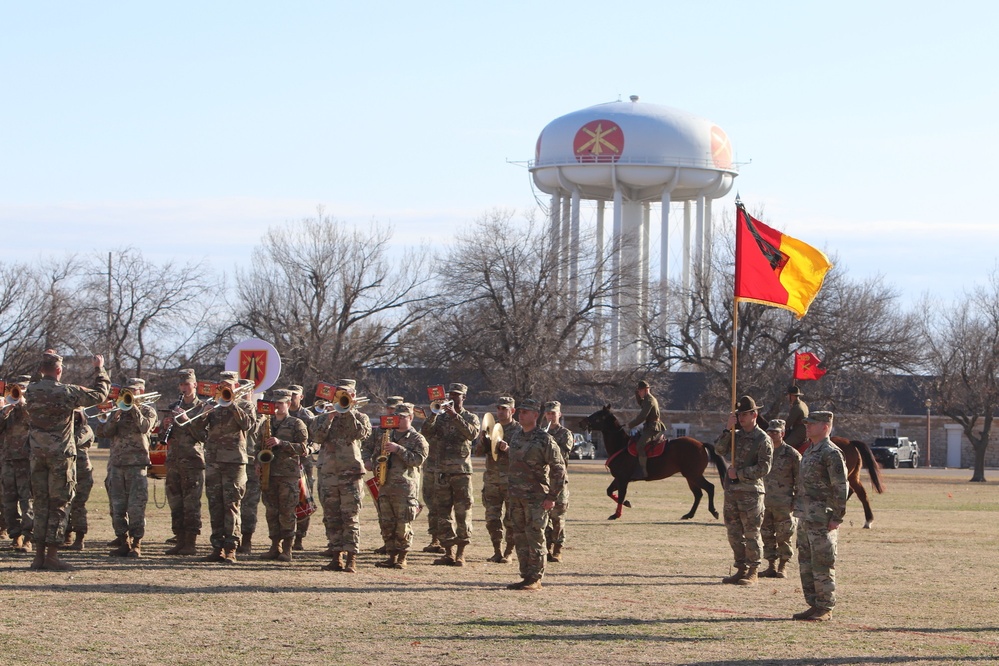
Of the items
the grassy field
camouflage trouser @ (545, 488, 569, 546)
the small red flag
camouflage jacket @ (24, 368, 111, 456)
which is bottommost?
the grassy field

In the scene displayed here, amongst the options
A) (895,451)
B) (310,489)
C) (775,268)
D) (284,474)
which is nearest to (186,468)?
(284,474)

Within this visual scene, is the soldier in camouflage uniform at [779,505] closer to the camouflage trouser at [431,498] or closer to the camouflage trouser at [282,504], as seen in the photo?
the camouflage trouser at [431,498]

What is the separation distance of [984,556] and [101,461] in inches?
1347

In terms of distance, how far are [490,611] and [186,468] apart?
16.6 feet

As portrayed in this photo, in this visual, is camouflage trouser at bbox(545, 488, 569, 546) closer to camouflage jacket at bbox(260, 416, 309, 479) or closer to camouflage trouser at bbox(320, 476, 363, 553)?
camouflage trouser at bbox(320, 476, 363, 553)

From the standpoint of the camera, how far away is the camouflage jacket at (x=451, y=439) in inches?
648

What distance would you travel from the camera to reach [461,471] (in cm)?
1653

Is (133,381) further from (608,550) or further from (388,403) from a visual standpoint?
(608,550)

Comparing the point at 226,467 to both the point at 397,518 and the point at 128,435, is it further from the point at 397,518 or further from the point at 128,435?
the point at 397,518

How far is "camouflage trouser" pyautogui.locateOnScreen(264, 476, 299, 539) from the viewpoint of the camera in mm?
16156

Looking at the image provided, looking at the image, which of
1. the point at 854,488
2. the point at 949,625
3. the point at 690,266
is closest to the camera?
the point at 949,625

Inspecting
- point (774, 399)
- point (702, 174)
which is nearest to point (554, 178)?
point (702, 174)

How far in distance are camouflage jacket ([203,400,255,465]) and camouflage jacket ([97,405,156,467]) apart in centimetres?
109

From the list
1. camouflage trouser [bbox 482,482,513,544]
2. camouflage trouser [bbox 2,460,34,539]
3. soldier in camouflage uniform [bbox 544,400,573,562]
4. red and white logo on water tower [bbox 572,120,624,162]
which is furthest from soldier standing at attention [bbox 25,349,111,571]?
red and white logo on water tower [bbox 572,120,624,162]
